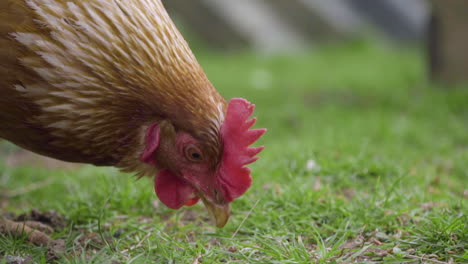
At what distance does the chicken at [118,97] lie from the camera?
222 cm

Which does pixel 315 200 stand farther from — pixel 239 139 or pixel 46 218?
pixel 46 218

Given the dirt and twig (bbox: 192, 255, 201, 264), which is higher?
twig (bbox: 192, 255, 201, 264)

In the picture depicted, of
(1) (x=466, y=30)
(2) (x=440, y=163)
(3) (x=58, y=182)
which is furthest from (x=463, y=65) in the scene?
(3) (x=58, y=182)

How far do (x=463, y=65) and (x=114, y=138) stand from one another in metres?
5.09

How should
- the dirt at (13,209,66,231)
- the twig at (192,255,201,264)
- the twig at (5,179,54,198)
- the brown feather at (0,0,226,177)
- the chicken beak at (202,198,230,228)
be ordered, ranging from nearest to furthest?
the brown feather at (0,0,226,177)
the twig at (192,255,201,264)
the chicken beak at (202,198,230,228)
the dirt at (13,209,66,231)
the twig at (5,179,54,198)

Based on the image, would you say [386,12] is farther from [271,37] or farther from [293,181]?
[293,181]

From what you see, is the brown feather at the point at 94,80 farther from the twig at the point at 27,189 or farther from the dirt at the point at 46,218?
the twig at the point at 27,189

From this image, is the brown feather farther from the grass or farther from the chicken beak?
the grass

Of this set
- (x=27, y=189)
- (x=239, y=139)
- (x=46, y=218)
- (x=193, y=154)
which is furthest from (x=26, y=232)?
(x=27, y=189)

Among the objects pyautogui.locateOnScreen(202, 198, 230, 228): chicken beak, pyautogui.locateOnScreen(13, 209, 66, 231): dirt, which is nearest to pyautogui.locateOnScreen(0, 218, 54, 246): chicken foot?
pyautogui.locateOnScreen(13, 209, 66, 231): dirt

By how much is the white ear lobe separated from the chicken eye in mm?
145

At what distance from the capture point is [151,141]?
2424 mm

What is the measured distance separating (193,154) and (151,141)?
0.66 ft

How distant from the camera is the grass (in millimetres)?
2441
